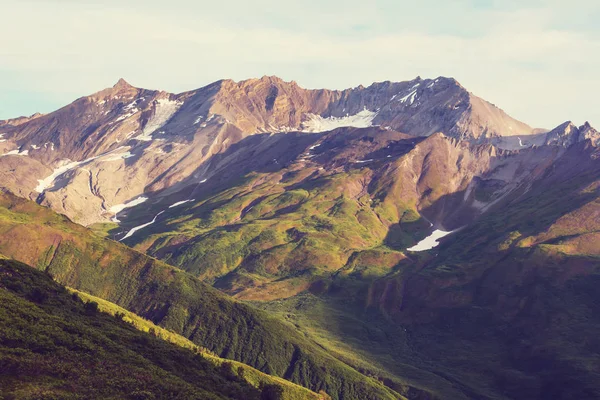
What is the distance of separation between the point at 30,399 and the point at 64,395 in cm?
889

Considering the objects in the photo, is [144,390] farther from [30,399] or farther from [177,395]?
[30,399]

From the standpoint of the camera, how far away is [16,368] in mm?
187375

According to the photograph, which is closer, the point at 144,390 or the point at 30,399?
the point at 30,399

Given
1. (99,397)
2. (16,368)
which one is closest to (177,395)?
(99,397)

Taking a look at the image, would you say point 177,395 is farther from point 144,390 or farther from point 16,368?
point 16,368

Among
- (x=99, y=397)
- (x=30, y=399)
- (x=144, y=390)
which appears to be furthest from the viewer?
(x=144, y=390)

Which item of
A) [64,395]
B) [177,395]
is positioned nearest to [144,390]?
[177,395]

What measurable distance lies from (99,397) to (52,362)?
2342 centimetres

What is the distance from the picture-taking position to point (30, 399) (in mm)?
170500

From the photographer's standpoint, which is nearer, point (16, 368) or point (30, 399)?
point (30, 399)

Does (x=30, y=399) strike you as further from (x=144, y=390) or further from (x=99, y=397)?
(x=144, y=390)

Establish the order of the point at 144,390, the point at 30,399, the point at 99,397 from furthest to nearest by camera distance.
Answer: the point at 144,390 < the point at 99,397 < the point at 30,399

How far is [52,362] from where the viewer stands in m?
199

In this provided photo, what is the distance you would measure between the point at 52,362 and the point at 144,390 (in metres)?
25.8
